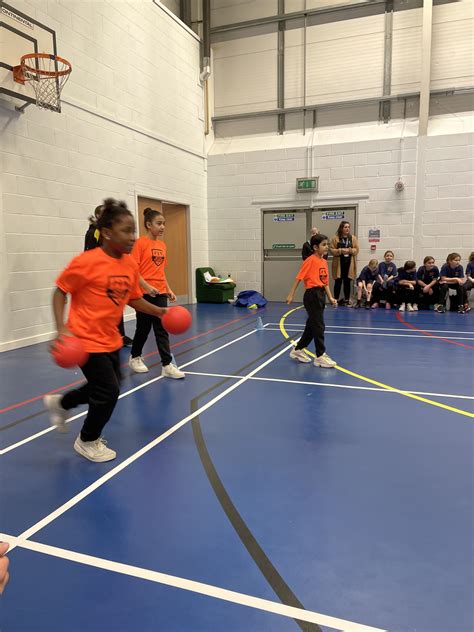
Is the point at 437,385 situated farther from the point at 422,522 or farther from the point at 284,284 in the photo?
the point at 284,284

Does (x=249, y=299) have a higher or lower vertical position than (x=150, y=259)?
lower

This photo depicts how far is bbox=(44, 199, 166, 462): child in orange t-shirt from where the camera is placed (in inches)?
115

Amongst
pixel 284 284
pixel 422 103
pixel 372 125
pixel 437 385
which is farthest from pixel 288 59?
pixel 437 385

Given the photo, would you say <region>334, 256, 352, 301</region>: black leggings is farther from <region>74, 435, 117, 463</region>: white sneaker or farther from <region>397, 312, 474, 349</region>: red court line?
<region>74, 435, 117, 463</region>: white sneaker

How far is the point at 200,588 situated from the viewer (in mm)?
1950

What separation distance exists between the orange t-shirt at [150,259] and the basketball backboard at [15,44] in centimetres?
320

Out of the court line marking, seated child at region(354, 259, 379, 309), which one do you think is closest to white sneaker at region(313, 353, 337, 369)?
the court line marking

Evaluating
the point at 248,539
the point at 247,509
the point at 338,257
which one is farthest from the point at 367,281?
the point at 248,539

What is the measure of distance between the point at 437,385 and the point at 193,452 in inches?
112

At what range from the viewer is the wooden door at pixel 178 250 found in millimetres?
12133

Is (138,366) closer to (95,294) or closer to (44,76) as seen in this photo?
(95,294)

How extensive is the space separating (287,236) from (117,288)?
9.83 meters

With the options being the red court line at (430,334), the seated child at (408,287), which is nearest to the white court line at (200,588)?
the red court line at (430,334)

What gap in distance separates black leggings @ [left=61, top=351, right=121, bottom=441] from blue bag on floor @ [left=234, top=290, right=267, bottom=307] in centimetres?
832
